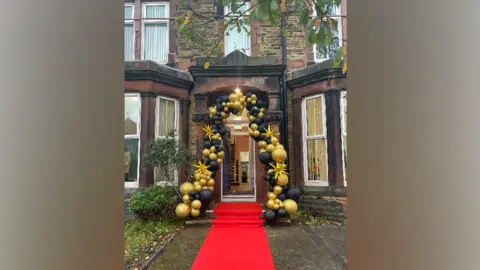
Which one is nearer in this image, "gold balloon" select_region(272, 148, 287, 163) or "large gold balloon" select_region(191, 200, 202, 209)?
"large gold balloon" select_region(191, 200, 202, 209)

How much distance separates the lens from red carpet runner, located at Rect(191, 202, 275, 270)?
3811mm

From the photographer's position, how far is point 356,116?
0.98m

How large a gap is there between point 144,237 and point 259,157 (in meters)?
2.95

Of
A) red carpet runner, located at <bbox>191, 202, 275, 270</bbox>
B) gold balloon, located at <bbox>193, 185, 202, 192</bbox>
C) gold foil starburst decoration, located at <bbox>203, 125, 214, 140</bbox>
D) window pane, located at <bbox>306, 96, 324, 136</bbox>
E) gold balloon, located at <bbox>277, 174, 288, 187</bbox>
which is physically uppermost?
window pane, located at <bbox>306, 96, 324, 136</bbox>

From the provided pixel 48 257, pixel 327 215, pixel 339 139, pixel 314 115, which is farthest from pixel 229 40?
pixel 48 257

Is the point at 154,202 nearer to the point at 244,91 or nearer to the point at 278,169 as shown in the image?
the point at 278,169

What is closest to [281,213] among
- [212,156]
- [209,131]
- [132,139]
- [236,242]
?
[236,242]

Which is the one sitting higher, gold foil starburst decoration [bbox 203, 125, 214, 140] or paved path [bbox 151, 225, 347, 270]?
gold foil starburst decoration [bbox 203, 125, 214, 140]

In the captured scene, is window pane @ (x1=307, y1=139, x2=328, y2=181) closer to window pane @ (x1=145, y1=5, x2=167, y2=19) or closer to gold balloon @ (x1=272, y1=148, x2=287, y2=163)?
gold balloon @ (x1=272, y1=148, x2=287, y2=163)

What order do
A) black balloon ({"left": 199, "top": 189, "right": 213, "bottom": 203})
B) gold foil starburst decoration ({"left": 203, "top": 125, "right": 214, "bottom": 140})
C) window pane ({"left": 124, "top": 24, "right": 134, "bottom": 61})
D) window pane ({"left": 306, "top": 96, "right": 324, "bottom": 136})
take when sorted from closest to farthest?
black balloon ({"left": 199, "top": 189, "right": 213, "bottom": 203})
gold foil starburst decoration ({"left": 203, "top": 125, "right": 214, "bottom": 140})
window pane ({"left": 306, "top": 96, "right": 324, "bottom": 136})
window pane ({"left": 124, "top": 24, "right": 134, "bottom": 61})

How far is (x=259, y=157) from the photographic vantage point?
21.0 feet

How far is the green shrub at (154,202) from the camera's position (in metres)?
5.95

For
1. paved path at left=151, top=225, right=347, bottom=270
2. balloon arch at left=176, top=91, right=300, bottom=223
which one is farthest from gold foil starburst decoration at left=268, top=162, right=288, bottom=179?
paved path at left=151, top=225, right=347, bottom=270

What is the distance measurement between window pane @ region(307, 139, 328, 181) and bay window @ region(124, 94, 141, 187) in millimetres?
4358
